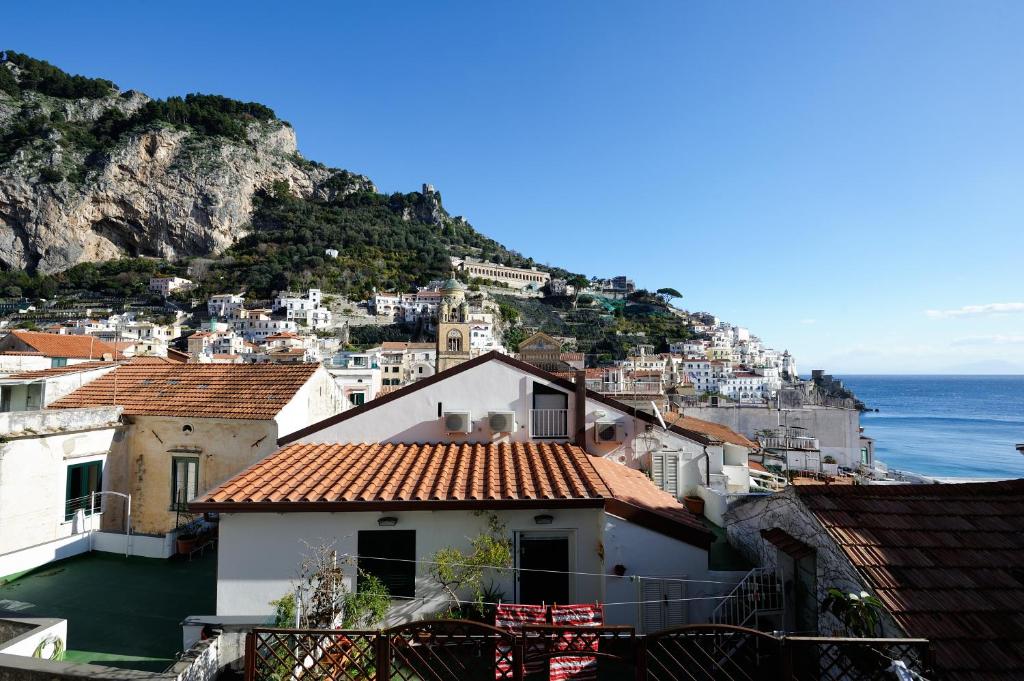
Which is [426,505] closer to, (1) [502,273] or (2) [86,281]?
(2) [86,281]

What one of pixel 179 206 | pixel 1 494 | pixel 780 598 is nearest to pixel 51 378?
pixel 1 494

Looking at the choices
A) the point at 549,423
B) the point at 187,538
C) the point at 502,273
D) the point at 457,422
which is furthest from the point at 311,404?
the point at 502,273

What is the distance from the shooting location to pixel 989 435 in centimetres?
8038

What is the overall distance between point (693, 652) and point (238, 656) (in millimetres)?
5789

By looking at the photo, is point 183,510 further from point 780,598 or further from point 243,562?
point 780,598

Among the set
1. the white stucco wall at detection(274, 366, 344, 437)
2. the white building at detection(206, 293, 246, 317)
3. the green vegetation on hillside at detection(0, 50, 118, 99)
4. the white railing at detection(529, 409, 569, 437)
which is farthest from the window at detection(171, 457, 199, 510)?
the green vegetation on hillside at detection(0, 50, 118, 99)

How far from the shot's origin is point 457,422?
9094 mm

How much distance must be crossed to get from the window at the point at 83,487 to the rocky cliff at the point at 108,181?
463 feet

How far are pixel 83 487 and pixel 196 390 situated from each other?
2755 mm

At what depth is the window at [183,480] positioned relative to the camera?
1063cm

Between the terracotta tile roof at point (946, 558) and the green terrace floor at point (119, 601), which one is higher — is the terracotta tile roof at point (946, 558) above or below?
above

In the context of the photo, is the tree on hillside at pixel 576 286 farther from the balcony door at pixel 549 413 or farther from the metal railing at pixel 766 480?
the balcony door at pixel 549 413

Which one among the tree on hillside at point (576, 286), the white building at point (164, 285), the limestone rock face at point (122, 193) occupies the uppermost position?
the limestone rock face at point (122, 193)

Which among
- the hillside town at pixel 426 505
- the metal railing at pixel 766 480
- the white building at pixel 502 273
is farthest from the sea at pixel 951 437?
the white building at pixel 502 273
